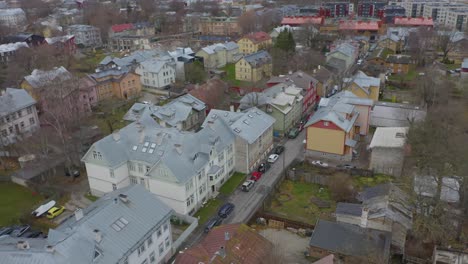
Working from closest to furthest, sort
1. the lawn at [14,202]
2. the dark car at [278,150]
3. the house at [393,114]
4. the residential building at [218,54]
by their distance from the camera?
the lawn at [14,202] → the dark car at [278,150] → the house at [393,114] → the residential building at [218,54]

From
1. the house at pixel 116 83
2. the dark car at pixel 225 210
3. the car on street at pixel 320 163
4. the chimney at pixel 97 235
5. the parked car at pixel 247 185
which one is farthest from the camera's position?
the house at pixel 116 83

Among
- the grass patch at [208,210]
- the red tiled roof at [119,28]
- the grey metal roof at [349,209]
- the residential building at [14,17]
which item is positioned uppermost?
the residential building at [14,17]

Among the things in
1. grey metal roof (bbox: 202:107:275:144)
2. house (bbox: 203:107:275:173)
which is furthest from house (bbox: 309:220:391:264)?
grey metal roof (bbox: 202:107:275:144)

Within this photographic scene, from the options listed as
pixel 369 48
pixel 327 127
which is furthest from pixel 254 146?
pixel 369 48

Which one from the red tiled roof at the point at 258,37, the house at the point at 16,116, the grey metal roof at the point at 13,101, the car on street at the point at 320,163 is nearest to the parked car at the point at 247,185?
the car on street at the point at 320,163

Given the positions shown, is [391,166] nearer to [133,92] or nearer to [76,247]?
[76,247]

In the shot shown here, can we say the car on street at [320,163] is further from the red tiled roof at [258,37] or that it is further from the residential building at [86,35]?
→ the residential building at [86,35]
